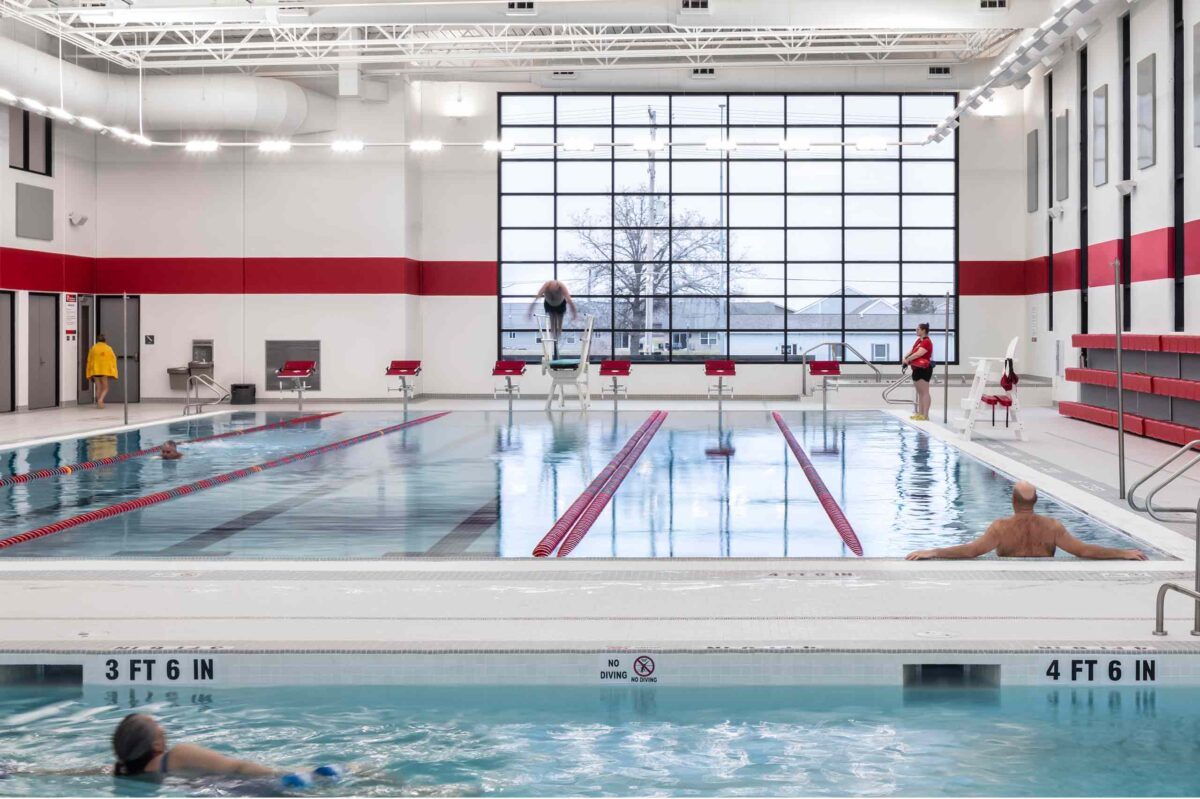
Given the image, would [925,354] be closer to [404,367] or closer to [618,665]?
[404,367]

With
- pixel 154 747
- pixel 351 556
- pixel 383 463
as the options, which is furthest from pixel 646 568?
pixel 383 463

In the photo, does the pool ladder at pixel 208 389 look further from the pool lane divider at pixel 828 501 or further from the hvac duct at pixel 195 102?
the pool lane divider at pixel 828 501

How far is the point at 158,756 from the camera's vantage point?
480 centimetres

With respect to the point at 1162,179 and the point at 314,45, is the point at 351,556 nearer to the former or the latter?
the point at 1162,179

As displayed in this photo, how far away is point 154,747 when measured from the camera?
15.7ft

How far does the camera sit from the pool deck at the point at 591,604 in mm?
5902

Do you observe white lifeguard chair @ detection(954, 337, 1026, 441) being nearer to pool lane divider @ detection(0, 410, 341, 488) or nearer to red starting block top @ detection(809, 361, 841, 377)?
red starting block top @ detection(809, 361, 841, 377)

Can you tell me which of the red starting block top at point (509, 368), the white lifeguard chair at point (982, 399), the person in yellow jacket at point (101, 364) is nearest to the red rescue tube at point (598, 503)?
the white lifeguard chair at point (982, 399)

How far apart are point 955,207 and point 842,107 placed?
3.11 meters

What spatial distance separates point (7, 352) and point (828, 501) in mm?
16466

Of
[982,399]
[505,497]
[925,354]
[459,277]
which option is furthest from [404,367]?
[505,497]

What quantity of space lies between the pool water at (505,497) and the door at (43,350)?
569 cm

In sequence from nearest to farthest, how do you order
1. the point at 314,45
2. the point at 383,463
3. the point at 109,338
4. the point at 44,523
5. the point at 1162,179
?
the point at 44,523 → the point at 383,463 → the point at 1162,179 → the point at 314,45 → the point at 109,338

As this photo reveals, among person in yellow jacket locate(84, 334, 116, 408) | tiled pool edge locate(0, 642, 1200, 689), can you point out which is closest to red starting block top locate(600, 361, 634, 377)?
person in yellow jacket locate(84, 334, 116, 408)
